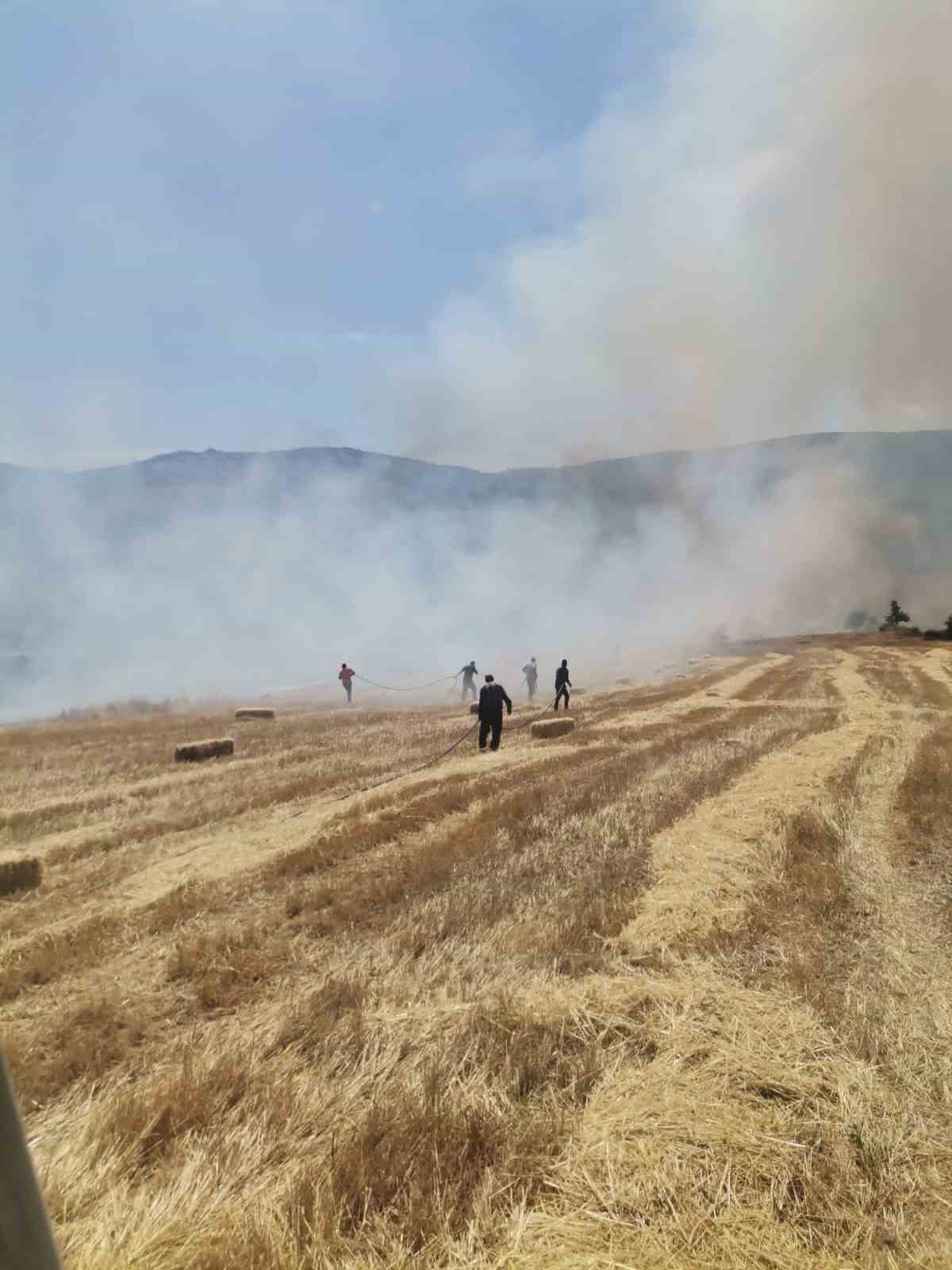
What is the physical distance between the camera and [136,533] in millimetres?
93688

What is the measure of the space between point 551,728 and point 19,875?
13226 millimetres

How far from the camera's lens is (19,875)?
8227 millimetres

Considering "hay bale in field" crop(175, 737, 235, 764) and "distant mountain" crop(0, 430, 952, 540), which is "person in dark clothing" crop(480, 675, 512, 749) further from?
"distant mountain" crop(0, 430, 952, 540)

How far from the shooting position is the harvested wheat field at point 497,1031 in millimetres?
3158

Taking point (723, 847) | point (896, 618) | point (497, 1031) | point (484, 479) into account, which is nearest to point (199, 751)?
point (723, 847)

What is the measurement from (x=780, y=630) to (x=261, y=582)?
67436 mm

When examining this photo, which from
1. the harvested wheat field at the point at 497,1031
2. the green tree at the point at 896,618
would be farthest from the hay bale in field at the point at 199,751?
the green tree at the point at 896,618

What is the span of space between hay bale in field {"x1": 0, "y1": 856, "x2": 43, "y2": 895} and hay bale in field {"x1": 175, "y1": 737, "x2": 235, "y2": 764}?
28.7ft

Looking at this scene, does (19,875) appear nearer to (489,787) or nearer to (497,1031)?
(497,1031)

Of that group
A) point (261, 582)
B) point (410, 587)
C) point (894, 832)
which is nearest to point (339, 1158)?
point (894, 832)

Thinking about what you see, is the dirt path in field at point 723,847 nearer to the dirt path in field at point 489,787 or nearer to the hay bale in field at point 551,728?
the dirt path in field at point 489,787

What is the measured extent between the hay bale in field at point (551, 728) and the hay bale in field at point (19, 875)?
41.9 ft

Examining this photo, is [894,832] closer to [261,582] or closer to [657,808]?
[657,808]

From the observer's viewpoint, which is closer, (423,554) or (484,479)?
(423,554)
